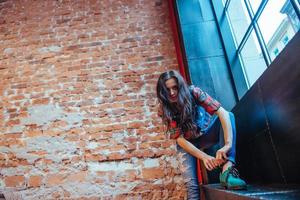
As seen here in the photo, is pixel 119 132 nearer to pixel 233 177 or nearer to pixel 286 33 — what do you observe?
pixel 233 177

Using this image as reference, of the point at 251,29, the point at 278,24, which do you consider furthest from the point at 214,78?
the point at 278,24

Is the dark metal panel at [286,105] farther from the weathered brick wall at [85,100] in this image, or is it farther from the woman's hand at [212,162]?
the weathered brick wall at [85,100]

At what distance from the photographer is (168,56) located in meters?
2.58

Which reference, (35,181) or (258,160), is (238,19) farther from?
(35,181)

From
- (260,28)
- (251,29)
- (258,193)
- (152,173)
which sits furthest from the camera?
(152,173)

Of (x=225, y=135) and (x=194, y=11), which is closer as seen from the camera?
(x=225, y=135)

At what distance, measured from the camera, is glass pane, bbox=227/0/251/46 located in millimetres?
2053

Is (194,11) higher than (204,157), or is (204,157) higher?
Result: (194,11)

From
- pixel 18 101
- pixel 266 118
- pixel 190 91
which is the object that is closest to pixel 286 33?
pixel 266 118

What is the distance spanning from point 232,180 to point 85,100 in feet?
5.59

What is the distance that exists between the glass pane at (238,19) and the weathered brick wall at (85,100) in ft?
2.17

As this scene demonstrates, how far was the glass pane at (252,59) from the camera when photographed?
1.86 m

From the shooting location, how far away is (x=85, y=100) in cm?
244

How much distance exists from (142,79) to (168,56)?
389mm
